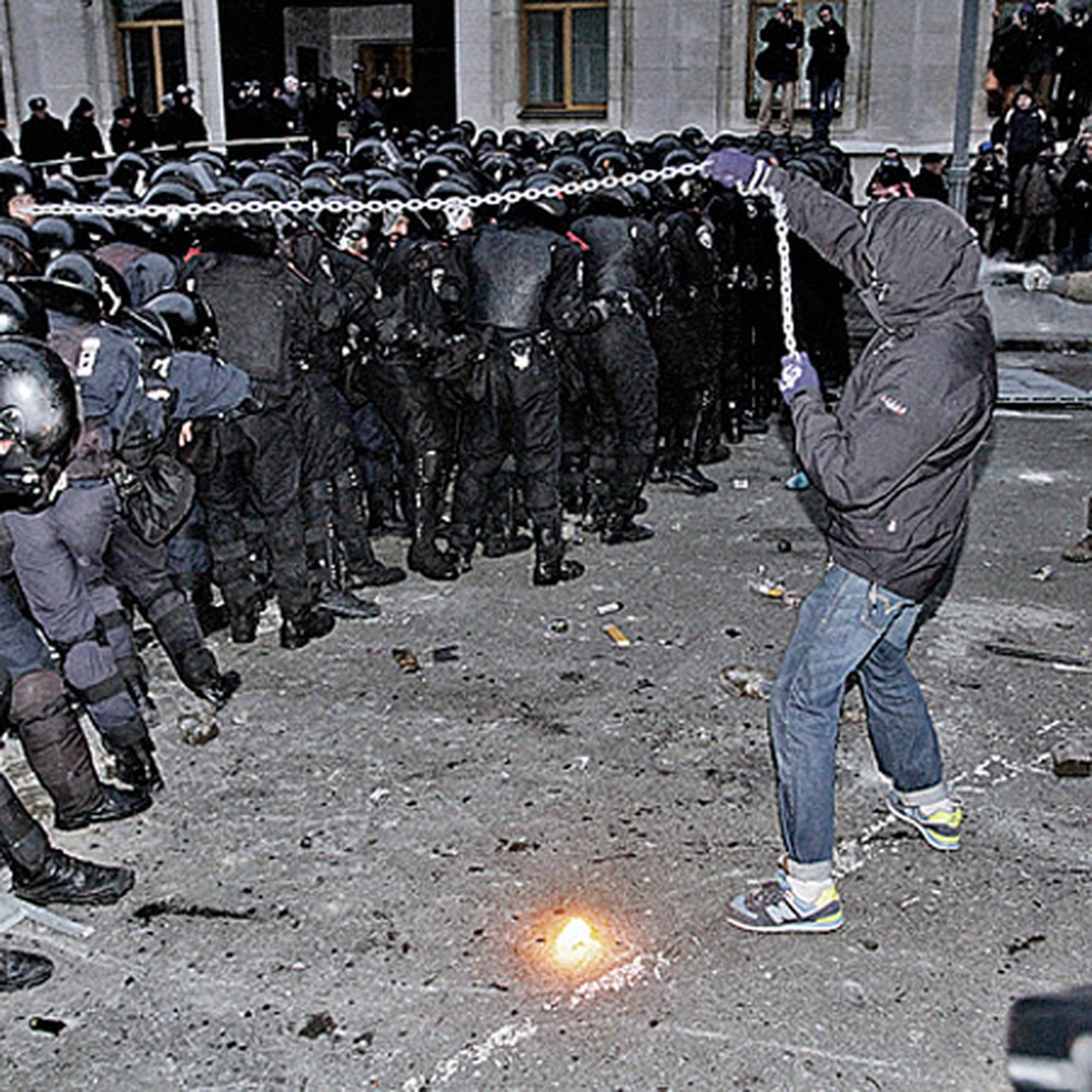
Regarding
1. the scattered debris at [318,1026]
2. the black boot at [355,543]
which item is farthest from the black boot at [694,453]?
the scattered debris at [318,1026]

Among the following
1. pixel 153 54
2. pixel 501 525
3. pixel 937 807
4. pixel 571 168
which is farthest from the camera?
pixel 153 54

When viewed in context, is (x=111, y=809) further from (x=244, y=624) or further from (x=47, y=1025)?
(x=244, y=624)

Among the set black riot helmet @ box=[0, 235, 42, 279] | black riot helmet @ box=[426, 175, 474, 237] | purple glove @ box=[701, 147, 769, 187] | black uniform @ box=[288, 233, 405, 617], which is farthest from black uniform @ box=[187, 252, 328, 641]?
purple glove @ box=[701, 147, 769, 187]

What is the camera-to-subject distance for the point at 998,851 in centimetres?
472

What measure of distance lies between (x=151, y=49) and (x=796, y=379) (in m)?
26.5

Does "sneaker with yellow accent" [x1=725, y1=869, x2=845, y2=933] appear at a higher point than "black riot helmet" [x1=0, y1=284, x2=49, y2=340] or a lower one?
lower

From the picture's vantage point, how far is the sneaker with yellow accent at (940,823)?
4676 millimetres

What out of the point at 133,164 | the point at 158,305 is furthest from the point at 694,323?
the point at 133,164

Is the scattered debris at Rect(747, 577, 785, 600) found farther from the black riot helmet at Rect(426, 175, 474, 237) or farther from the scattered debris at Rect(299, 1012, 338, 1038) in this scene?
the scattered debris at Rect(299, 1012, 338, 1038)

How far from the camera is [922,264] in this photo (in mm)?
3844

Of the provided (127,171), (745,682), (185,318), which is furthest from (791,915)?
(127,171)

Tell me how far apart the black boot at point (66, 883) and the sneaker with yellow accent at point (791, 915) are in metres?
2.10

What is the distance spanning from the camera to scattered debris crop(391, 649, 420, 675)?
6.33 metres

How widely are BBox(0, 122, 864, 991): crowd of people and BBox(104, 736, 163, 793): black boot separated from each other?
12 millimetres
